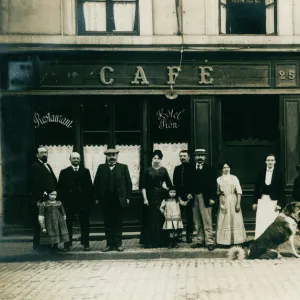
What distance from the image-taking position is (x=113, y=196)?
11508 millimetres

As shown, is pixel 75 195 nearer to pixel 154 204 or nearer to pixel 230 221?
pixel 154 204

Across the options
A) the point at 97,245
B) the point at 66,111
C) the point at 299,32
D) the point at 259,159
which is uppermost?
the point at 299,32

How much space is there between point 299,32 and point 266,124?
2.12 m

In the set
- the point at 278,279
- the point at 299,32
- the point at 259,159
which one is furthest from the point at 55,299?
the point at 299,32

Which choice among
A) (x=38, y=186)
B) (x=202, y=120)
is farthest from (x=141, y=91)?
(x=38, y=186)

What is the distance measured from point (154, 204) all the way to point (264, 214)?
6.71 ft

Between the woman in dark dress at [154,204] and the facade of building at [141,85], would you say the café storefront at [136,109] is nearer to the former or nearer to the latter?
the facade of building at [141,85]

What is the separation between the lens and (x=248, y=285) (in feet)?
27.0

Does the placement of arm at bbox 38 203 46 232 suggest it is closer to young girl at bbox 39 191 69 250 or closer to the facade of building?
young girl at bbox 39 191 69 250

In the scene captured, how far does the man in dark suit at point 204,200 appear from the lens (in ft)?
37.9

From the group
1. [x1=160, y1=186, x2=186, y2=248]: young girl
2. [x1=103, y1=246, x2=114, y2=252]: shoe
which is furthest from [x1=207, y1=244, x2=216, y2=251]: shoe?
[x1=103, y1=246, x2=114, y2=252]: shoe

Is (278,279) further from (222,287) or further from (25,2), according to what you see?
(25,2)

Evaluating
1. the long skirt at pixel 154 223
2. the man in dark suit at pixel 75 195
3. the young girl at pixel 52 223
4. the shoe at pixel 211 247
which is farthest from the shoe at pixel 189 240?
the young girl at pixel 52 223

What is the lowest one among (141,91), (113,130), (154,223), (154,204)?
(154,223)
